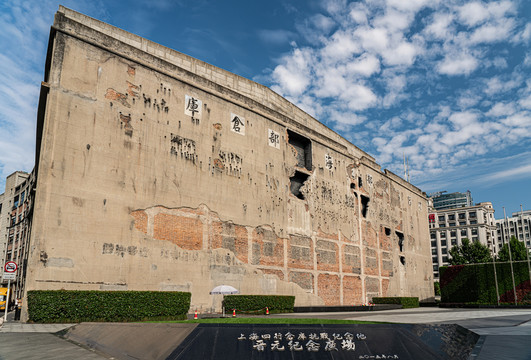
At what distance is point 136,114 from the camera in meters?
18.8

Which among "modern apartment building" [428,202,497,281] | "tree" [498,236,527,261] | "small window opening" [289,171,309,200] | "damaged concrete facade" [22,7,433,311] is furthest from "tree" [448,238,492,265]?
"modern apartment building" [428,202,497,281]

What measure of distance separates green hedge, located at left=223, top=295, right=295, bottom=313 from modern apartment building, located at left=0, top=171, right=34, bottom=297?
2713 centimetres

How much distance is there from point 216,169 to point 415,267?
27812 mm

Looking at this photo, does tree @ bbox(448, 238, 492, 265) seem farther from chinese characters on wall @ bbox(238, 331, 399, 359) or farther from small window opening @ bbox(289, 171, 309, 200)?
chinese characters on wall @ bbox(238, 331, 399, 359)

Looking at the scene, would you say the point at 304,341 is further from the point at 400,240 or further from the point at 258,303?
the point at 400,240

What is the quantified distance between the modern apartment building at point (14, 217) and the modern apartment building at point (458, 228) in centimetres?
7724

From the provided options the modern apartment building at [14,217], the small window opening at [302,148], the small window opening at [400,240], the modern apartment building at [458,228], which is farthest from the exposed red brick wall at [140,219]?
the modern apartment building at [458,228]

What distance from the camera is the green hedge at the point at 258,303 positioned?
20391 mm

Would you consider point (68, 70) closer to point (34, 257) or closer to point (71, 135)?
point (71, 135)

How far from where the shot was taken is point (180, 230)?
19250 mm

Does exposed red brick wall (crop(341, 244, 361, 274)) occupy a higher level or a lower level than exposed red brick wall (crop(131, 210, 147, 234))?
lower

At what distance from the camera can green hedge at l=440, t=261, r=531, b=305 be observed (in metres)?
30.6

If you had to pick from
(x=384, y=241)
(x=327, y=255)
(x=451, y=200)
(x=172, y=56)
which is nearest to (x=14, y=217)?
(x=172, y=56)

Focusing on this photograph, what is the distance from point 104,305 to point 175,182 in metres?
6.43
